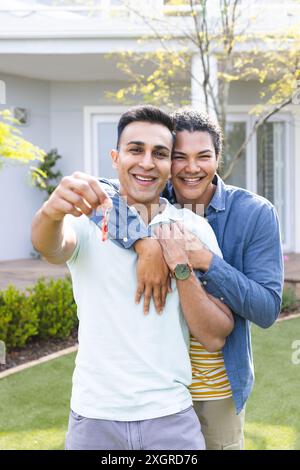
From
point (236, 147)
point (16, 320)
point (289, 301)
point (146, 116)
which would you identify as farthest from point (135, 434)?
point (236, 147)

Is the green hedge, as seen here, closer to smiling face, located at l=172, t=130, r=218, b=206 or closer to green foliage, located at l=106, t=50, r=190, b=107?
green foliage, located at l=106, t=50, r=190, b=107

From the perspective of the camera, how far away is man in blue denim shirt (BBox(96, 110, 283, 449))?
209 cm

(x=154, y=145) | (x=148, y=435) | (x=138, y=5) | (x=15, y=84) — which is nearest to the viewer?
(x=148, y=435)

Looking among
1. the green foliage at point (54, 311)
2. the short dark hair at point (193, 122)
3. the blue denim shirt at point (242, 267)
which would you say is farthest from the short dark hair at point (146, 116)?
the green foliage at point (54, 311)

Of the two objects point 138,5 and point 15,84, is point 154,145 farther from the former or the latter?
point 15,84

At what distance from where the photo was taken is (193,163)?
2311mm

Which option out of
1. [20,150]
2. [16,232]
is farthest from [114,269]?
[16,232]

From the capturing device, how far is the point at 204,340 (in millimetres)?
2098

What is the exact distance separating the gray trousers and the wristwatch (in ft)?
1.40

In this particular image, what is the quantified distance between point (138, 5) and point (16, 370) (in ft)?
16.1

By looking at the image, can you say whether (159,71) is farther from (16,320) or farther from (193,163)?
(193,163)

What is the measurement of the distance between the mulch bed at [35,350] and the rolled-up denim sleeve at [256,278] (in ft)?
12.6

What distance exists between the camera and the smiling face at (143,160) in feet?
6.97

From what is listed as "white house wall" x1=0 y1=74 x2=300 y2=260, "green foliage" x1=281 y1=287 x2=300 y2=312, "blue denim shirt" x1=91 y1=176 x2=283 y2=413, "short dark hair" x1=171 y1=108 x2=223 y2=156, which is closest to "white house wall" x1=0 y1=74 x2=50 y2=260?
"white house wall" x1=0 y1=74 x2=300 y2=260
